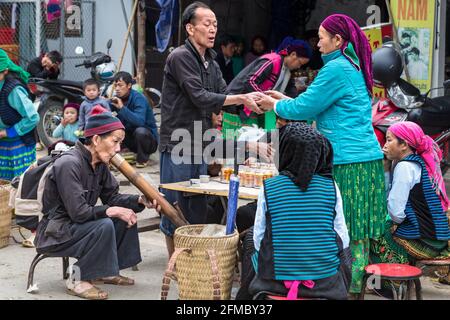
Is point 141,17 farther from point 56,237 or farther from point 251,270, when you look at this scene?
point 251,270

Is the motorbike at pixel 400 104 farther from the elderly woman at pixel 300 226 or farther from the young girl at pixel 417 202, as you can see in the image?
the elderly woman at pixel 300 226

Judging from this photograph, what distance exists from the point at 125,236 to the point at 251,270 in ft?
4.75

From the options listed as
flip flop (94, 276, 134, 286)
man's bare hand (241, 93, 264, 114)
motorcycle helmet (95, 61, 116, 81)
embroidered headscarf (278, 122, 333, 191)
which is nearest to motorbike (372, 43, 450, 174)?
man's bare hand (241, 93, 264, 114)

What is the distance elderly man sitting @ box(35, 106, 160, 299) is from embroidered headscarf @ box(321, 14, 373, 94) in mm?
1582

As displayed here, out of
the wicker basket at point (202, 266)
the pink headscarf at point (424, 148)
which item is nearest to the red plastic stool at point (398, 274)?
the pink headscarf at point (424, 148)

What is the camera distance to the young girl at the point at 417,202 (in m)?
5.23

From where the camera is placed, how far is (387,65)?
24.9 ft

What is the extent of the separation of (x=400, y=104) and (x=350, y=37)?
9.77ft

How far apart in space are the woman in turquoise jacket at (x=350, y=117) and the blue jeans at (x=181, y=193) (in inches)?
39.3

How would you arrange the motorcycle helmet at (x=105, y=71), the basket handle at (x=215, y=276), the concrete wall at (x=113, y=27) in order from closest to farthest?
the basket handle at (x=215, y=276) → the motorcycle helmet at (x=105, y=71) → the concrete wall at (x=113, y=27)

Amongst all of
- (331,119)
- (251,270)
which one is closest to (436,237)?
(331,119)

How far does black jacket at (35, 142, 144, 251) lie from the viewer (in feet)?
17.2

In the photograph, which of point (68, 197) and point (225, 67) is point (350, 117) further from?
point (225, 67)

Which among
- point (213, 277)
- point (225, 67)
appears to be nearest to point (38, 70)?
point (225, 67)
